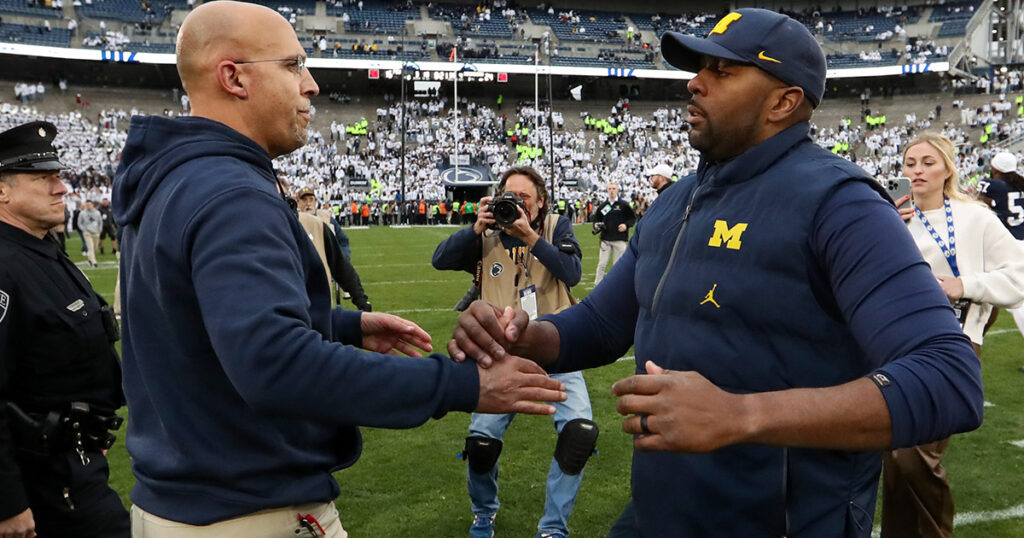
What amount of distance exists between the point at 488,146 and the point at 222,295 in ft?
148

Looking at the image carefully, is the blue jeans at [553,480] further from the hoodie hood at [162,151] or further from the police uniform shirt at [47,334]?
the hoodie hood at [162,151]

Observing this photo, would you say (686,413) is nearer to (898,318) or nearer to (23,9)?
(898,318)

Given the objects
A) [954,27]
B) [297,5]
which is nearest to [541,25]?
[297,5]

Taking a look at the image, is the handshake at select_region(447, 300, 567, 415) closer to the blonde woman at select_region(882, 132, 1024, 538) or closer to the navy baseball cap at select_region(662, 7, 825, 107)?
the navy baseball cap at select_region(662, 7, 825, 107)

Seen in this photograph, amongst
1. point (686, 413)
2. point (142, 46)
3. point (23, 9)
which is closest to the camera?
point (686, 413)

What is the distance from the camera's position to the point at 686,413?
5.03ft

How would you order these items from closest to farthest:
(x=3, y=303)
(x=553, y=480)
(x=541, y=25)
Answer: (x=3, y=303) < (x=553, y=480) < (x=541, y=25)

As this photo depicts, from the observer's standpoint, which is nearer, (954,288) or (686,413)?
(686,413)

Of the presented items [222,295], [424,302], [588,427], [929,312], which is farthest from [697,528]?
[424,302]

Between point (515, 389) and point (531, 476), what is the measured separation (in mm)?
4154

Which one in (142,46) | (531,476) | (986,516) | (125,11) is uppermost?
(125,11)

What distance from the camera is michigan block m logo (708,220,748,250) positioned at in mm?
2070

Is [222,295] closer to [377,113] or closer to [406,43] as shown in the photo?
[377,113]

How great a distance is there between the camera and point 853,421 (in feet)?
5.13
